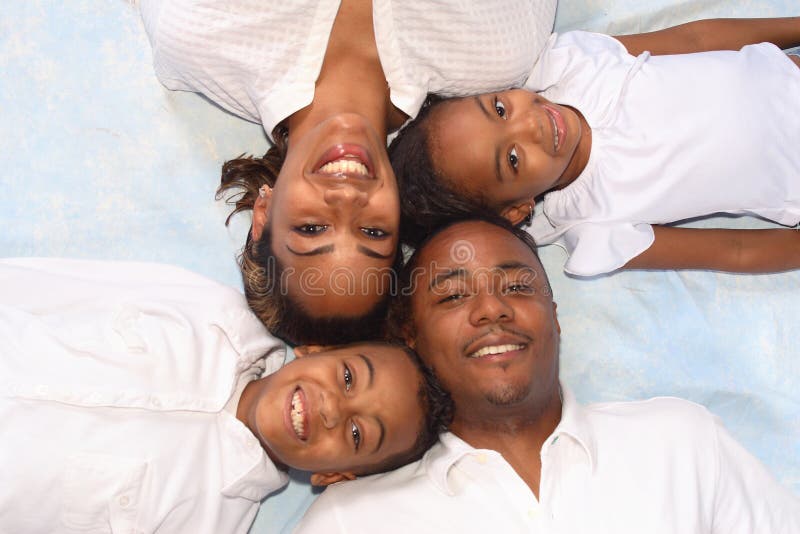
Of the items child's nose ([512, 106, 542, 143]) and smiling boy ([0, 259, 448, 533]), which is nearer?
smiling boy ([0, 259, 448, 533])

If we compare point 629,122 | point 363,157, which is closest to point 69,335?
point 363,157

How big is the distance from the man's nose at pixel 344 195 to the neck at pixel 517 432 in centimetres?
53

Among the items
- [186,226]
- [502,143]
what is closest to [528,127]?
[502,143]

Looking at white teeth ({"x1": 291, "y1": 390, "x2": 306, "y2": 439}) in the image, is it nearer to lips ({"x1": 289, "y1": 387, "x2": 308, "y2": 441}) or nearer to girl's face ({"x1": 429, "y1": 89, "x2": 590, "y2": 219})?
lips ({"x1": 289, "y1": 387, "x2": 308, "y2": 441})

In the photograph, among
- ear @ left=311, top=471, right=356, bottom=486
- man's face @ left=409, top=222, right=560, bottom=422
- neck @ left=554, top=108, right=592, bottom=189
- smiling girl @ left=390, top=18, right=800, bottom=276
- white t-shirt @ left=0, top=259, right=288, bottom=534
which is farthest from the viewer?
neck @ left=554, top=108, right=592, bottom=189

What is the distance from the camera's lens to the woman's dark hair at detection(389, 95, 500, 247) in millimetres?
1828

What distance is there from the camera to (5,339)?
1553mm

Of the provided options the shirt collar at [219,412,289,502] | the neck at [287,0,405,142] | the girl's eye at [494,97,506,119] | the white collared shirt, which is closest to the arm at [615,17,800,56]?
the girl's eye at [494,97,506,119]

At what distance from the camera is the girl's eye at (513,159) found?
1.75 m

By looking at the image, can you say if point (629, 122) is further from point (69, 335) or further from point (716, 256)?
point (69, 335)

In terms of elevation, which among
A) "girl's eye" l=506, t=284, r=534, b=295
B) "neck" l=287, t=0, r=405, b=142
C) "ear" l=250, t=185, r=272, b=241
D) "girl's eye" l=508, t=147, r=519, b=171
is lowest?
"girl's eye" l=506, t=284, r=534, b=295

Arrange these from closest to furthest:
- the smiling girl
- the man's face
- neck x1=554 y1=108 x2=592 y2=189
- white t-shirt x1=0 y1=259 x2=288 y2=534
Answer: white t-shirt x1=0 y1=259 x2=288 y2=534, the man's face, the smiling girl, neck x1=554 y1=108 x2=592 y2=189

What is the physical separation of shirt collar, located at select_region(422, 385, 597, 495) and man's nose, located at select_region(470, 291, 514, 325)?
265 millimetres

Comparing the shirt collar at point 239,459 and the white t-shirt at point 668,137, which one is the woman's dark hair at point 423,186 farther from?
the shirt collar at point 239,459
